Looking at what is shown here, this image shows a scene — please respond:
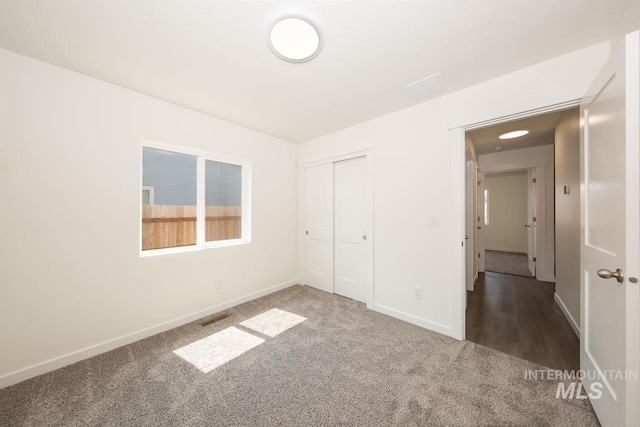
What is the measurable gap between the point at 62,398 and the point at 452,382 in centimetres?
274

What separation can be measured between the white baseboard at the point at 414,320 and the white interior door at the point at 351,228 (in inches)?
14.4

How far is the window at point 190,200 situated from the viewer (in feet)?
8.24

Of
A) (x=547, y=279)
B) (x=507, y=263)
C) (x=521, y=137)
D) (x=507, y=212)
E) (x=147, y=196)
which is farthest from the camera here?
(x=507, y=212)

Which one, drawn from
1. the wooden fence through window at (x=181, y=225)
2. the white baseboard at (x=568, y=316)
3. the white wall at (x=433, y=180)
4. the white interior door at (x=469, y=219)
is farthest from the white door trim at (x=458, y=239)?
the wooden fence through window at (x=181, y=225)

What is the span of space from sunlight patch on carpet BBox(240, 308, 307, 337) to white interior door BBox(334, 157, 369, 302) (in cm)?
95

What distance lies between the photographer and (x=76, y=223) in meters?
Result: 1.94

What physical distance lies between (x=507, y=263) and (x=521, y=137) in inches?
127

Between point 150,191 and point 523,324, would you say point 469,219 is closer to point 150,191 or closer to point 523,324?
point 523,324

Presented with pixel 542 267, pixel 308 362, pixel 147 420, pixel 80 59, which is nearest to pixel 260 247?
pixel 308 362

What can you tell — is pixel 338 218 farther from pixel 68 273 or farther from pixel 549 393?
pixel 68 273

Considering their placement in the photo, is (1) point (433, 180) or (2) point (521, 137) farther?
(2) point (521, 137)

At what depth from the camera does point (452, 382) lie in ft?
5.44

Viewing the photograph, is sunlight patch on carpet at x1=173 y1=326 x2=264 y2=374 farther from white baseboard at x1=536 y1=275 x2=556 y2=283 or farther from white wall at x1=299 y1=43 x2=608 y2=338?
white baseboard at x1=536 y1=275 x2=556 y2=283

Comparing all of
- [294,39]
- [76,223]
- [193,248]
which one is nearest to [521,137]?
[294,39]
